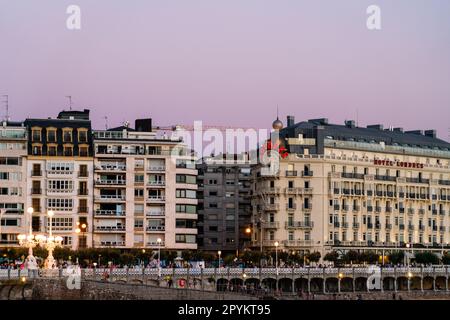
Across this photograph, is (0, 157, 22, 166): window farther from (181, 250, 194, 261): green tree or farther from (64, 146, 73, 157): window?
(181, 250, 194, 261): green tree

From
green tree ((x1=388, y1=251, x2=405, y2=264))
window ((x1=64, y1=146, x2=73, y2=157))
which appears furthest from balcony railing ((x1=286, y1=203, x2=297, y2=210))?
window ((x1=64, y1=146, x2=73, y2=157))

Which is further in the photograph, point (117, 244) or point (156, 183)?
point (156, 183)

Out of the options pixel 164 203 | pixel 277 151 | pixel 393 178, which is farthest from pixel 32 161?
pixel 393 178

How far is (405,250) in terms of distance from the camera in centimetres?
16438

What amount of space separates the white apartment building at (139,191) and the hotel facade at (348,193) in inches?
472

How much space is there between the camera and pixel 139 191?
15162cm

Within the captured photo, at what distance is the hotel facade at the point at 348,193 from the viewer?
15950cm

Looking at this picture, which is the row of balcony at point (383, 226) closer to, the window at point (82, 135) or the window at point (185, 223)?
the window at point (185, 223)

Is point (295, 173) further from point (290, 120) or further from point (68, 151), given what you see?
point (68, 151)

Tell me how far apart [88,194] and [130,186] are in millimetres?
4962

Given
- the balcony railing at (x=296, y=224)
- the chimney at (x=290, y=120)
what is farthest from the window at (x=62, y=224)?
the chimney at (x=290, y=120)

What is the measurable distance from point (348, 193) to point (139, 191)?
88.5 ft

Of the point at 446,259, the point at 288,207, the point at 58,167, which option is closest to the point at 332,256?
the point at 288,207

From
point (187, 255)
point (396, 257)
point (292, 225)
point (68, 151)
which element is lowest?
point (396, 257)
